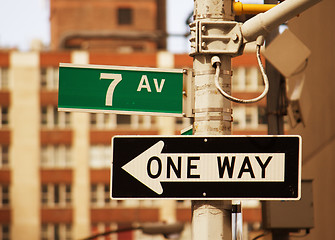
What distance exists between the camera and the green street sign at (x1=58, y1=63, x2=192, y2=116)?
5691 mm

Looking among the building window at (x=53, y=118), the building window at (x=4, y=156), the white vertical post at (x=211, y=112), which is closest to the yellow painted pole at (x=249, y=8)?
the white vertical post at (x=211, y=112)

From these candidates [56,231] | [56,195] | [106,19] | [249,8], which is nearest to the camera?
[249,8]

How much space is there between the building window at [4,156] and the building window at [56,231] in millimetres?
5895

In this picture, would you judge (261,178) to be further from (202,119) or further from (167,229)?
(167,229)

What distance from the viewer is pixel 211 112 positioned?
554 centimetres

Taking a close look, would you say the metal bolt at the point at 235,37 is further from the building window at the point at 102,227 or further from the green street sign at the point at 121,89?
the building window at the point at 102,227

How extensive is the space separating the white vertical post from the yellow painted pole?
81 millimetres

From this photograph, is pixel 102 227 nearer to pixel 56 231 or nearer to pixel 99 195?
pixel 99 195

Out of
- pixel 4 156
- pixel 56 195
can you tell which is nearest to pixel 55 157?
pixel 56 195

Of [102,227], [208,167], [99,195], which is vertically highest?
[208,167]

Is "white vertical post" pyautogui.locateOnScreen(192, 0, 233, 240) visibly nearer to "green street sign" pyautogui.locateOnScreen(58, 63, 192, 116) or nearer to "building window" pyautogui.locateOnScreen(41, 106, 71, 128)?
"green street sign" pyautogui.locateOnScreen(58, 63, 192, 116)

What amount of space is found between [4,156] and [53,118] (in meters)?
5.15

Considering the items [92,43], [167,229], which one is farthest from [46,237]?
[167,229]

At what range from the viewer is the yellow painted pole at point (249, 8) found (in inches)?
223
